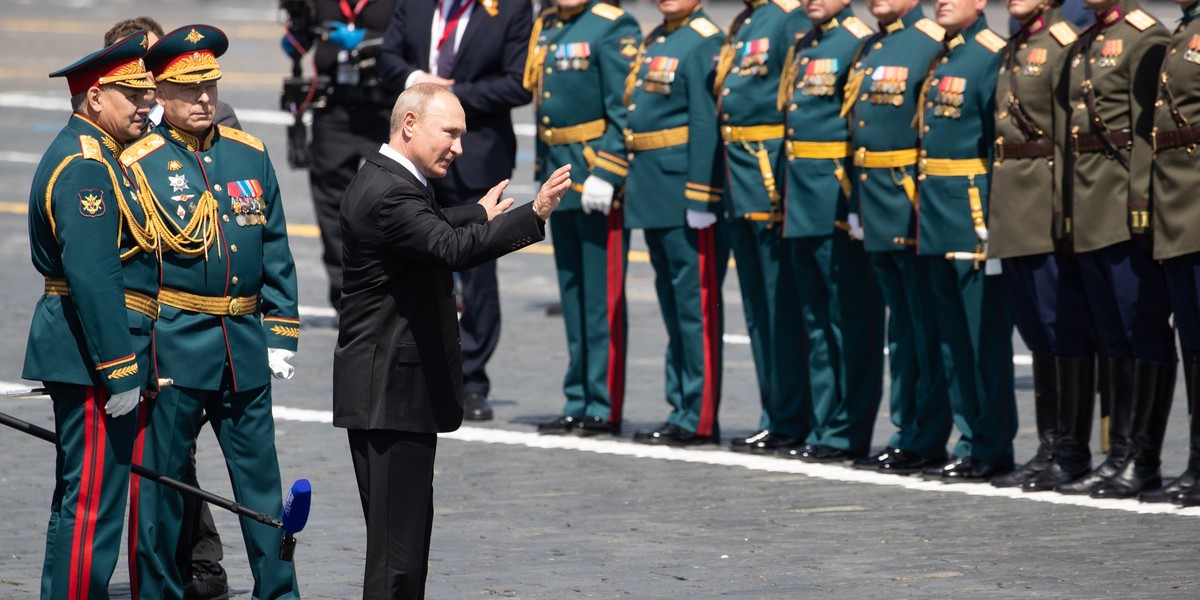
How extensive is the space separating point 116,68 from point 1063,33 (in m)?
4.34

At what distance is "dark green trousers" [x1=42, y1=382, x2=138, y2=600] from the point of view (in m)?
6.81

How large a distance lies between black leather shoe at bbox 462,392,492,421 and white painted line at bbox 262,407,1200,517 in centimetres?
16

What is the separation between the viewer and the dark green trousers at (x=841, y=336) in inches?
400

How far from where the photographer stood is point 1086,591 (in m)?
7.47

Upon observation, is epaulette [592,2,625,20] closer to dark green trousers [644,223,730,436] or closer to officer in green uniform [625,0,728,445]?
officer in green uniform [625,0,728,445]

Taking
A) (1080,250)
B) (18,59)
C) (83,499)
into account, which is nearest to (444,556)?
(83,499)

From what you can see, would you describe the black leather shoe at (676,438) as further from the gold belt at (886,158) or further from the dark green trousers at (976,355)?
the gold belt at (886,158)

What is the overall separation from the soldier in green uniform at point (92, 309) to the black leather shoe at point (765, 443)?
4.19 m

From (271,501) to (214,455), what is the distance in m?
3.25

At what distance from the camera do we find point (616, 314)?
36.6ft

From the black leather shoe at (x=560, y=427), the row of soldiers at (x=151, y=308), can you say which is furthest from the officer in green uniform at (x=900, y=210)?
the row of soldiers at (x=151, y=308)

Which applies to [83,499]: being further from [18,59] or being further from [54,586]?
[18,59]

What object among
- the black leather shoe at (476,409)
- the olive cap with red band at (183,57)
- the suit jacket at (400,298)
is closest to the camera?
the suit jacket at (400,298)

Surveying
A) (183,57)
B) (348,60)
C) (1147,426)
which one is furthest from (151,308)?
(348,60)
